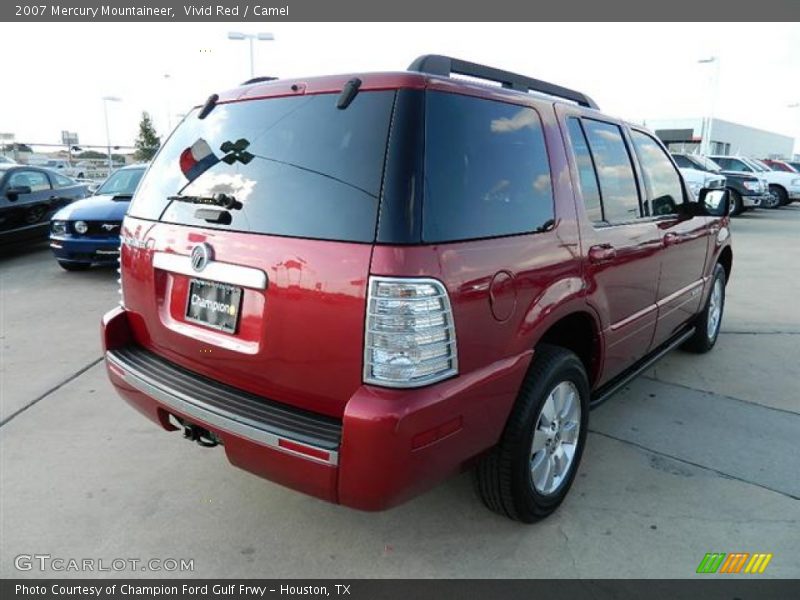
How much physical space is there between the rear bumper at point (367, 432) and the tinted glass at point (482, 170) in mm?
547

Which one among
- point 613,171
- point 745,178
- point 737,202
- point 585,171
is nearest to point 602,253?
point 585,171

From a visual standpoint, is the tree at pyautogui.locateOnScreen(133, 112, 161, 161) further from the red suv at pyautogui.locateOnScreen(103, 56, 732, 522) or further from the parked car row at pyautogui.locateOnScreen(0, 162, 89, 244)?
the red suv at pyautogui.locateOnScreen(103, 56, 732, 522)

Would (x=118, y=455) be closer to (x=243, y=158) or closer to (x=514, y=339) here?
(x=243, y=158)

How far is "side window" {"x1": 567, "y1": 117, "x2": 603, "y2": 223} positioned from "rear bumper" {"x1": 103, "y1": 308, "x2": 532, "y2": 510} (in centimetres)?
95

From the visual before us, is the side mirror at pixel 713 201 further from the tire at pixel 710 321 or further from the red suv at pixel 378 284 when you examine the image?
the red suv at pixel 378 284

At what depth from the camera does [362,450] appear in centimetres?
191

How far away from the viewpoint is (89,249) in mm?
7805

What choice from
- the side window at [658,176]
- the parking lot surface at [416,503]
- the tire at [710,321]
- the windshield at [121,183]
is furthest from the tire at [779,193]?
the windshield at [121,183]

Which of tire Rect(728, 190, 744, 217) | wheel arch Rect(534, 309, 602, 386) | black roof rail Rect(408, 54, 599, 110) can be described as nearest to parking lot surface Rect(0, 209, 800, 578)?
wheel arch Rect(534, 309, 602, 386)

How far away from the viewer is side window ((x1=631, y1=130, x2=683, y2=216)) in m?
3.69

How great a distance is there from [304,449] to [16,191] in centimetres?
929

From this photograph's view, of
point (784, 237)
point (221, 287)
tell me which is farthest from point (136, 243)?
point (784, 237)

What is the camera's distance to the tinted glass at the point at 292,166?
2.02 meters

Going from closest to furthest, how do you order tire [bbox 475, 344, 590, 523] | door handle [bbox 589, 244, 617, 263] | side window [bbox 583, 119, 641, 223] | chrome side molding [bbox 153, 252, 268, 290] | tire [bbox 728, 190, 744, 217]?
1. chrome side molding [bbox 153, 252, 268, 290]
2. tire [bbox 475, 344, 590, 523]
3. door handle [bbox 589, 244, 617, 263]
4. side window [bbox 583, 119, 641, 223]
5. tire [bbox 728, 190, 744, 217]
